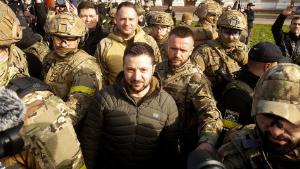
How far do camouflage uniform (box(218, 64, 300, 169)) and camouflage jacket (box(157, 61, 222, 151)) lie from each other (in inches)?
43.4

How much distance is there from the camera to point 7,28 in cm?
269

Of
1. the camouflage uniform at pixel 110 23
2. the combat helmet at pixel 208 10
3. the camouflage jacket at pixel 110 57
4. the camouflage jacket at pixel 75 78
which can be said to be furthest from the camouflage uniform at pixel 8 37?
the combat helmet at pixel 208 10

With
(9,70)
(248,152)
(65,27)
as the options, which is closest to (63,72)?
(65,27)

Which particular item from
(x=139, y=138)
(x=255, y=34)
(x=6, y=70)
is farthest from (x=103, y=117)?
(x=255, y=34)

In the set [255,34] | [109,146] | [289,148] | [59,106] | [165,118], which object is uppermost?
[59,106]

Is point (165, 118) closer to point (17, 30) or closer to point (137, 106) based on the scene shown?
point (137, 106)

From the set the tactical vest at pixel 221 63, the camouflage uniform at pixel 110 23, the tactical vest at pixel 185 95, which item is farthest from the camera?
the camouflage uniform at pixel 110 23

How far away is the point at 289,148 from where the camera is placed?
7.27ft

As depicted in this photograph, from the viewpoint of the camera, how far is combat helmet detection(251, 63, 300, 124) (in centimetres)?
221

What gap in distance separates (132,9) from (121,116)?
208cm

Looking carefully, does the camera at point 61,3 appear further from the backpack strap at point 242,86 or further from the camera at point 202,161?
the camera at point 202,161

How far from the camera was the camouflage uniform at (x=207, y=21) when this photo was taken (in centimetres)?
650

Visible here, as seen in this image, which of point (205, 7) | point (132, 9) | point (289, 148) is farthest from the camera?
point (205, 7)

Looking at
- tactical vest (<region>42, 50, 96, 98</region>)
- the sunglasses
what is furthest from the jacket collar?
the sunglasses
